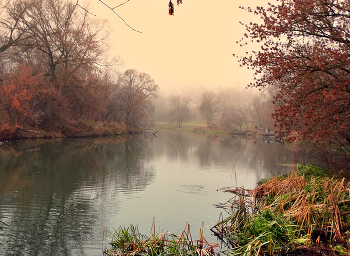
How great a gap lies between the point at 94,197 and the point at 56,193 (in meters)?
1.59

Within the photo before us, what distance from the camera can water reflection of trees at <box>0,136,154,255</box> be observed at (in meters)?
7.60

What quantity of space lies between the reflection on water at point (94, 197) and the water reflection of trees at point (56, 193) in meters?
0.02

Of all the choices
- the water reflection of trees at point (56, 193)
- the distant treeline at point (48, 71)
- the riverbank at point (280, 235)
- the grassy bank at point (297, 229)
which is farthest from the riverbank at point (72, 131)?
the grassy bank at point (297, 229)

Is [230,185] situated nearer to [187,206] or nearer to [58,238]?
[187,206]

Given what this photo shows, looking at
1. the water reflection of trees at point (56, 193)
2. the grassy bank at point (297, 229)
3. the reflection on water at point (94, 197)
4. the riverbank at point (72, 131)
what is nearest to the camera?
the grassy bank at point (297, 229)

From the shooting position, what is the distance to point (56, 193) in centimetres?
1241

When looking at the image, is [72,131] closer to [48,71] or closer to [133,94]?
→ [48,71]

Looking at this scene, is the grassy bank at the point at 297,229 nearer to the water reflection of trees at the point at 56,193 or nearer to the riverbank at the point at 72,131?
the water reflection of trees at the point at 56,193

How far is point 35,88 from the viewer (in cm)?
3347

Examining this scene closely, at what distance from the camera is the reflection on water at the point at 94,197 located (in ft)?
25.8

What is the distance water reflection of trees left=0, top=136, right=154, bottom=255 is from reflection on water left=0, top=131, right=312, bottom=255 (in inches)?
0.7

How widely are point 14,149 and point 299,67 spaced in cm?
2230

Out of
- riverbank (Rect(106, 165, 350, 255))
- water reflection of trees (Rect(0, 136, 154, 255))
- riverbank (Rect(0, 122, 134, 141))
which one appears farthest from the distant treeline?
riverbank (Rect(106, 165, 350, 255))

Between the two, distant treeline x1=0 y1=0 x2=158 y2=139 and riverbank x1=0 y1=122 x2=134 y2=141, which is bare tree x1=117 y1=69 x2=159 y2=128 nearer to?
riverbank x1=0 y1=122 x2=134 y2=141
